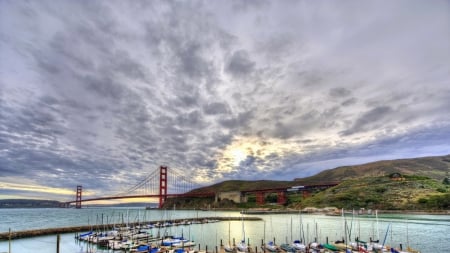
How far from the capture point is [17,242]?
47000 mm

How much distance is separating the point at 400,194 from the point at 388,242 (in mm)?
77267

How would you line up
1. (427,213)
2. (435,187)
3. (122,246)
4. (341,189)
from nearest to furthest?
(122,246) < (427,213) < (435,187) < (341,189)

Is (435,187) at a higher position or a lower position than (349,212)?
higher

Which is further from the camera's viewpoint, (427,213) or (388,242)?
(427,213)

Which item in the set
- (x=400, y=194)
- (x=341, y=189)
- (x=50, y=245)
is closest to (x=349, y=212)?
(x=400, y=194)

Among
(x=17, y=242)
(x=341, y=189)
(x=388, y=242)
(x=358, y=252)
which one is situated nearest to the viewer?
(x=358, y=252)

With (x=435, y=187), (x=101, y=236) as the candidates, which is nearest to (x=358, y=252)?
(x=101, y=236)

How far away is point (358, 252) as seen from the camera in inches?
1276

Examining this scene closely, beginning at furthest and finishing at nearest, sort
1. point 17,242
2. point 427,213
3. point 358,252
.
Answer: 1. point 427,213
2. point 17,242
3. point 358,252

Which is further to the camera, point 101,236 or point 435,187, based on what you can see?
point 435,187

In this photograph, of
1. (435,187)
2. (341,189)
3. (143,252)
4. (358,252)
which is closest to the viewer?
(358,252)

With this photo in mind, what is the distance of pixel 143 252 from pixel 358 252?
2582cm

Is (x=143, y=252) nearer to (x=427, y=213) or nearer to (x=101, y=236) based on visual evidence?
(x=101, y=236)

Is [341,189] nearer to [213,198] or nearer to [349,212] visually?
[349,212]
